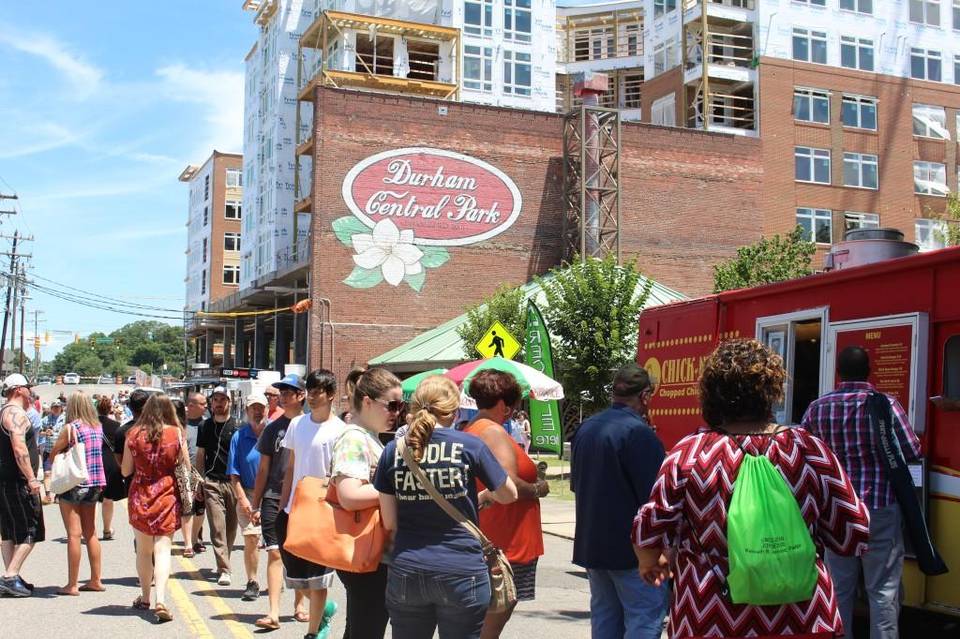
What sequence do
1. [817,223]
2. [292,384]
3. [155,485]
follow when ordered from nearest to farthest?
[292,384]
[155,485]
[817,223]

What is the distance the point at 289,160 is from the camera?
181 ft

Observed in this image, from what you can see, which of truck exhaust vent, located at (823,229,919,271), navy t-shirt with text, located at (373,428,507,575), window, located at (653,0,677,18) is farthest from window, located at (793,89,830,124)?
navy t-shirt with text, located at (373,428,507,575)

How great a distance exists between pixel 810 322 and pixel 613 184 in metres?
35.5

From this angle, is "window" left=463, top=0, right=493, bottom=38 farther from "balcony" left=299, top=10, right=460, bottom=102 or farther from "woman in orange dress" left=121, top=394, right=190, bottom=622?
"woman in orange dress" left=121, top=394, right=190, bottom=622

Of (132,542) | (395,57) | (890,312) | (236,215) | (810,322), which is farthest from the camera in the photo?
(236,215)

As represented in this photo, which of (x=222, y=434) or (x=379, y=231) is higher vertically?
(x=379, y=231)

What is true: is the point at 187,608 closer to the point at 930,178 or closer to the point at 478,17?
the point at 478,17

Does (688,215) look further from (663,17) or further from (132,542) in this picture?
(132,542)

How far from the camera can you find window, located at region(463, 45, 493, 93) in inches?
2073

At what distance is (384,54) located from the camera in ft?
174

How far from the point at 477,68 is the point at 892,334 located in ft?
155

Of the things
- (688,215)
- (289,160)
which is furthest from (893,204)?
A: (289,160)

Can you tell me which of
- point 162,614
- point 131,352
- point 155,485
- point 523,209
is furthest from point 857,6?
point 131,352

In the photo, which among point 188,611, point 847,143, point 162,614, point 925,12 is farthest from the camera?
point 925,12
